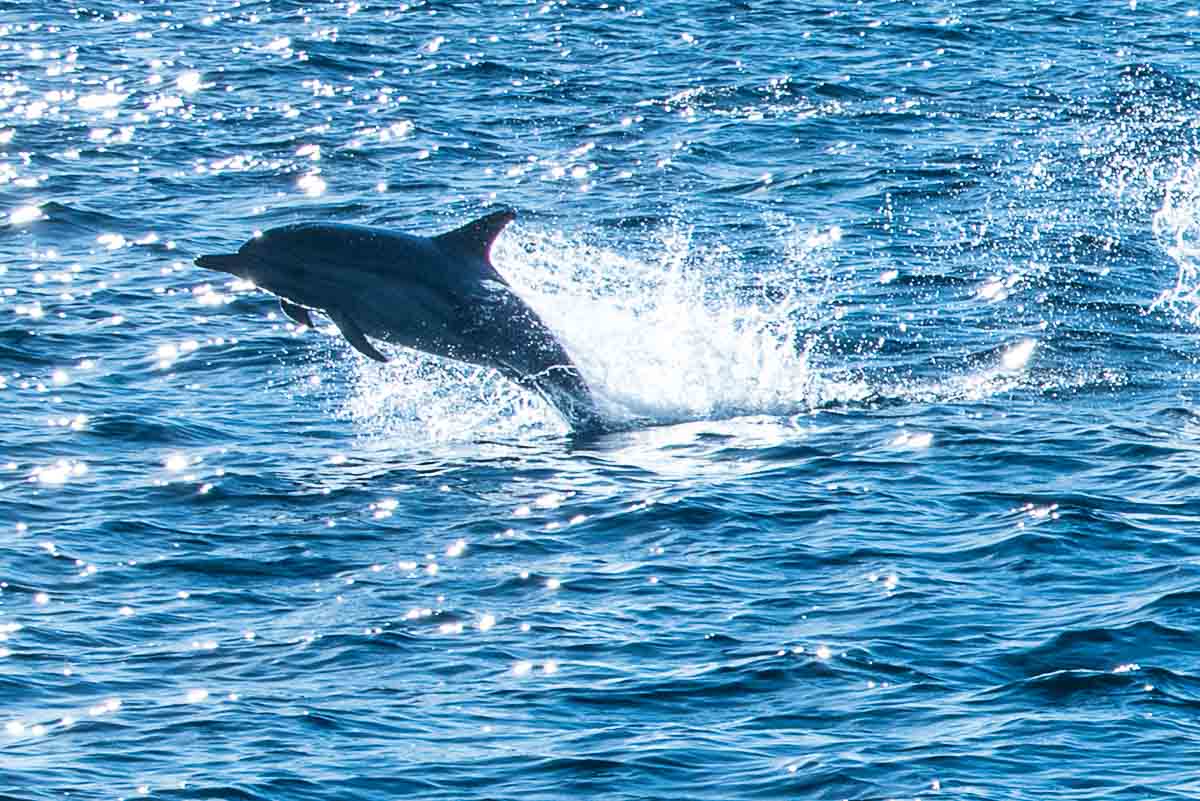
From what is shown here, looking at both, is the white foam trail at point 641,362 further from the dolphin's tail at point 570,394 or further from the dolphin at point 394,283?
the dolphin at point 394,283

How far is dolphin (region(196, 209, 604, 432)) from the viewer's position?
79.7ft

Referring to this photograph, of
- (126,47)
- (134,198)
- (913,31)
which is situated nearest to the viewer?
(134,198)

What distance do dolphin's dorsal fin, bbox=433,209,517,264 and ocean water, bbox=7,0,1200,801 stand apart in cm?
209

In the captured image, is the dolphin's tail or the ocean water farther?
the dolphin's tail

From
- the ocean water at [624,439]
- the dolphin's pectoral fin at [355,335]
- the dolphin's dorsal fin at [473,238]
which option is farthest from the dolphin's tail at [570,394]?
the dolphin's pectoral fin at [355,335]

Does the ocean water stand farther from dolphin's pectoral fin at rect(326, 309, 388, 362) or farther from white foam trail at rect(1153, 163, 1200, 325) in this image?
dolphin's pectoral fin at rect(326, 309, 388, 362)

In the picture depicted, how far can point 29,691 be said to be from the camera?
1822 centimetres

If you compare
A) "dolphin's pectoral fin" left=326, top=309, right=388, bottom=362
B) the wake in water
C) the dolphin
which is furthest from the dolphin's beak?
the wake in water

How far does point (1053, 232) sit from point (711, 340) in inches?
303

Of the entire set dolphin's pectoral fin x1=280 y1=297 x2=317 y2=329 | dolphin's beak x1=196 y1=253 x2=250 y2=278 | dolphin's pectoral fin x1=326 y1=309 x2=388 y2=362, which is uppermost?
dolphin's beak x1=196 y1=253 x2=250 y2=278

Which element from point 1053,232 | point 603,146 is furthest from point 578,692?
point 603,146

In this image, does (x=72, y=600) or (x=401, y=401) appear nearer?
(x=72, y=600)

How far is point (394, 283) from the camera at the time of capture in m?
24.3

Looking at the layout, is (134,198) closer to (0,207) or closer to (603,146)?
(0,207)
